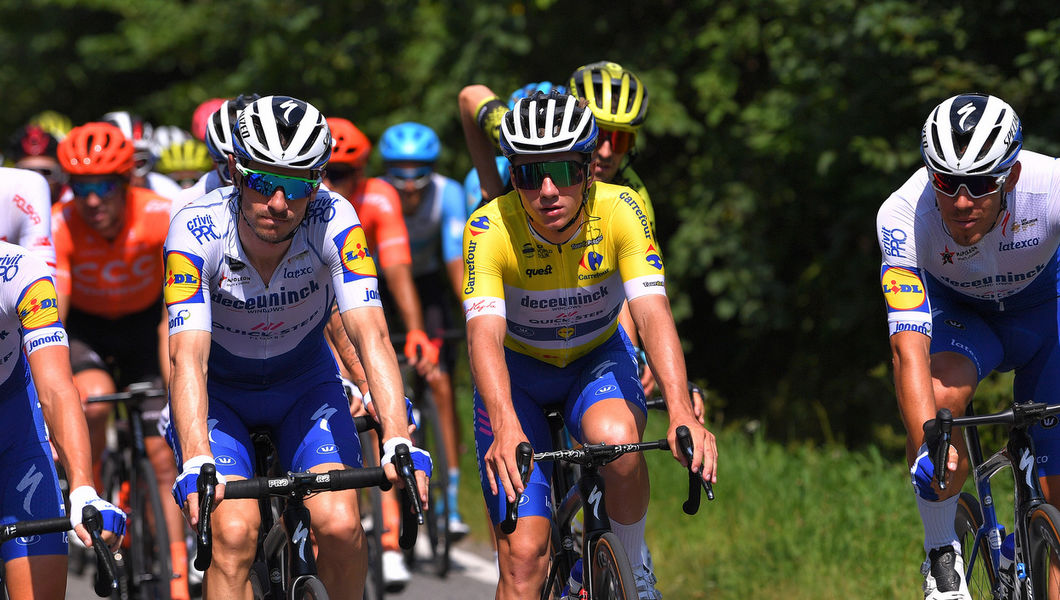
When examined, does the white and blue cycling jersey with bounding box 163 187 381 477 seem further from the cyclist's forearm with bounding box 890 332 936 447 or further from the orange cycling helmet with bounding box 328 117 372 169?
the orange cycling helmet with bounding box 328 117 372 169

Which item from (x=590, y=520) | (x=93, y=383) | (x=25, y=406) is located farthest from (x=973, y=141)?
(x=93, y=383)

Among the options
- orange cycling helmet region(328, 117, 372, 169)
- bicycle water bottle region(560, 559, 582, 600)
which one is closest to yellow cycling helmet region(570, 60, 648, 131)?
orange cycling helmet region(328, 117, 372, 169)

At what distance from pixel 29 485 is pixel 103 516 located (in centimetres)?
65

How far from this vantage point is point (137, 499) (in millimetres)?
7004

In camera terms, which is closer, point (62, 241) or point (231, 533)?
point (231, 533)

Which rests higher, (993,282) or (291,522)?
(993,282)

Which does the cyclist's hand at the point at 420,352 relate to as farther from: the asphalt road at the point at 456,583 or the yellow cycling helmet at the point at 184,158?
the yellow cycling helmet at the point at 184,158

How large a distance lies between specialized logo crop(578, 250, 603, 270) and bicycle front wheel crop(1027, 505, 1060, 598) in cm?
183

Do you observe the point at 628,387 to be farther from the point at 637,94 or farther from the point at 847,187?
the point at 847,187

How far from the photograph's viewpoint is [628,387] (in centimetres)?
504

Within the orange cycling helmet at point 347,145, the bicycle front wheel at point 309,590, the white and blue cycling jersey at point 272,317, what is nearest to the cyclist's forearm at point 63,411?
the white and blue cycling jersey at point 272,317

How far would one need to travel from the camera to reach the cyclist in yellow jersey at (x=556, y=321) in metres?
4.75

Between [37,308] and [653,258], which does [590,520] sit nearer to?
[653,258]

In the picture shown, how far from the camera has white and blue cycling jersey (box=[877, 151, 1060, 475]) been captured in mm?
4875
